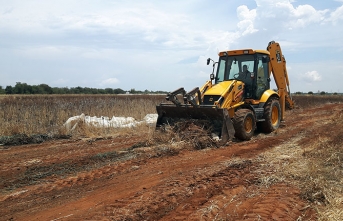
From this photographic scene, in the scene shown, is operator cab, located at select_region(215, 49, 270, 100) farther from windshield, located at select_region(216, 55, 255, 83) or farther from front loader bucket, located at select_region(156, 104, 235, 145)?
front loader bucket, located at select_region(156, 104, 235, 145)

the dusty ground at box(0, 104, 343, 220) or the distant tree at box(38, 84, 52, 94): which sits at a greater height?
the distant tree at box(38, 84, 52, 94)

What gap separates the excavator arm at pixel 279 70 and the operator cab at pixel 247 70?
1.93 feet

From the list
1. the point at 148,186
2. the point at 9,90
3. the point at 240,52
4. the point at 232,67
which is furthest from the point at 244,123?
the point at 9,90

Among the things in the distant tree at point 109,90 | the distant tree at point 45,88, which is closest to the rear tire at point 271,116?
the distant tree at point 45,88

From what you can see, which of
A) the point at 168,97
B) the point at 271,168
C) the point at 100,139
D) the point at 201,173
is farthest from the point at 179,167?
the point at 100,139

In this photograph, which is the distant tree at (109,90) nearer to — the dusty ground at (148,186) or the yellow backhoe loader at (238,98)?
the yellow backhoe loader at (238,98)

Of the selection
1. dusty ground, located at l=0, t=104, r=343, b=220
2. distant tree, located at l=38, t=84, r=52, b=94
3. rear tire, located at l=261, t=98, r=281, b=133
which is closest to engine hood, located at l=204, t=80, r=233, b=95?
rear tire, located at l=261, t=98, r=281, b=133

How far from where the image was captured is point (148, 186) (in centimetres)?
535

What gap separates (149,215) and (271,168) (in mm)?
2829

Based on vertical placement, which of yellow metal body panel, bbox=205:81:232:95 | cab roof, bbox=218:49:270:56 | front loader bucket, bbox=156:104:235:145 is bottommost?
front loader bucket, bbox=156:104:235:145

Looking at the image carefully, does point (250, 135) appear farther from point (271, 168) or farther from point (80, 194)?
point (80, 194)

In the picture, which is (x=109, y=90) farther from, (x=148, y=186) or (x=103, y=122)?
(x=148, y=186)

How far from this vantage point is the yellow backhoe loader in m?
9.17

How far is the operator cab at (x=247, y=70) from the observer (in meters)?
10.5
